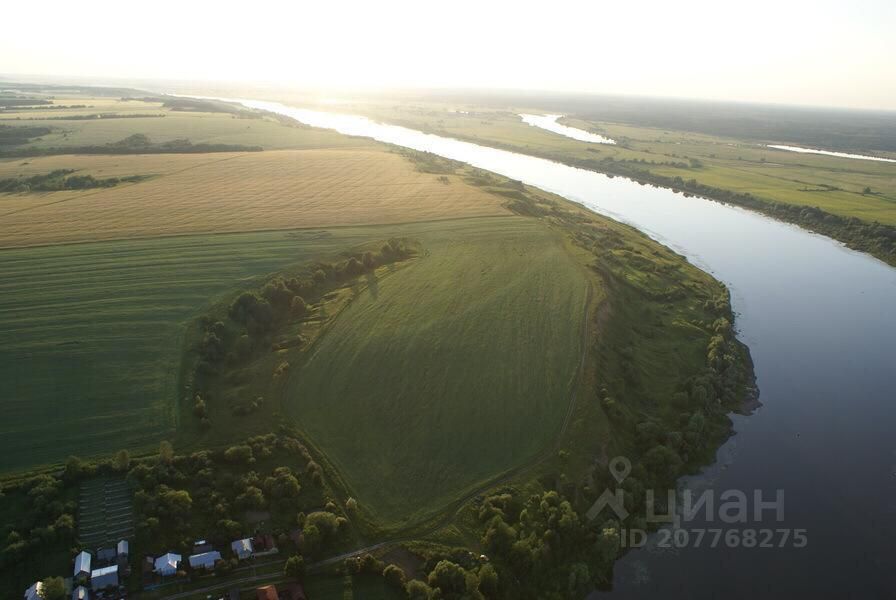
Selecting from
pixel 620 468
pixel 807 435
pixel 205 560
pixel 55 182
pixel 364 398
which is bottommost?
pixel 205 560

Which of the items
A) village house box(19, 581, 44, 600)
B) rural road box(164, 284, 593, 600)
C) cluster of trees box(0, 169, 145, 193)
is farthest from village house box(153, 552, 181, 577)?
cluster of trees box(0, 169, 145, 193)

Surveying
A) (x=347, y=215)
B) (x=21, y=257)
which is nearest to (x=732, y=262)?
(x=347, y=215)

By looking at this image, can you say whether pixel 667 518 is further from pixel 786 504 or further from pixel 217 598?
pixel 217 598

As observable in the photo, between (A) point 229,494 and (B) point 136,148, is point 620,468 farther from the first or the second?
(B) point 136,148

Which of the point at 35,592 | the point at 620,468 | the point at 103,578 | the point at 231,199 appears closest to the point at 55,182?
the point at 231,199

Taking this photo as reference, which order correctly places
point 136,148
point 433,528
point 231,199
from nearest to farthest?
point 433,528 → point 231,199 → point 136,148
